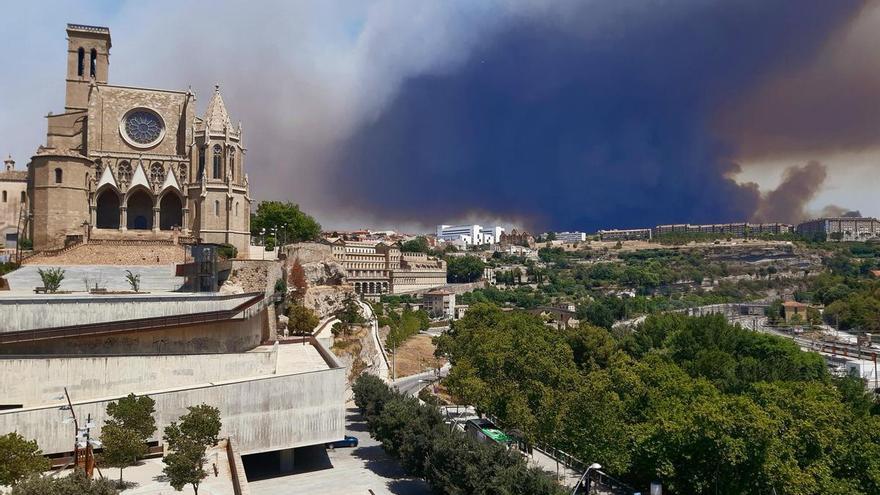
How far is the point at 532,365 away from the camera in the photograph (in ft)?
96.2

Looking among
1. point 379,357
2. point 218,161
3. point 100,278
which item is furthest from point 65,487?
point 218,161

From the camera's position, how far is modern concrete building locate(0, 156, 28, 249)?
46.6 meters

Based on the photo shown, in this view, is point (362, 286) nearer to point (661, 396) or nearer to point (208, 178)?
point (208, 178)

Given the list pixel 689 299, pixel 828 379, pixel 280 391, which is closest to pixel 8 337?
pixel 280 391

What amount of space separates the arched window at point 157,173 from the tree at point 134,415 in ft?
102

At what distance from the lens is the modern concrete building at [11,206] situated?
46594 mm

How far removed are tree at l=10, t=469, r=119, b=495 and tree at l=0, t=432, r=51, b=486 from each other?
1858 mm

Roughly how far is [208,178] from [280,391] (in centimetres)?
2700

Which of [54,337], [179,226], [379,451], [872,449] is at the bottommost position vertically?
[379,451]

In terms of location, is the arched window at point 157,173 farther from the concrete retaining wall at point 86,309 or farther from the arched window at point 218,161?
the concrete retaining wall at point 86,309

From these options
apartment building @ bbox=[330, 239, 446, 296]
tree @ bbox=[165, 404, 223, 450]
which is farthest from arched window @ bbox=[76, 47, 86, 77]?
apartment building @ bbox=[330, 239, 446, 296]

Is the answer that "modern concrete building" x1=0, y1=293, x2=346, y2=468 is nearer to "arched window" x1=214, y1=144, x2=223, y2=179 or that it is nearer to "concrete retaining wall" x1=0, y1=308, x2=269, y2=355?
"concrete retaining wall" x1=0, y1=308, x2=269, y2=355

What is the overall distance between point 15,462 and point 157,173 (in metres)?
35.4

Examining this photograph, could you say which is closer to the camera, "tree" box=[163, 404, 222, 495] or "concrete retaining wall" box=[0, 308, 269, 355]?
"tree" box=[163, 404, 222, 495]
